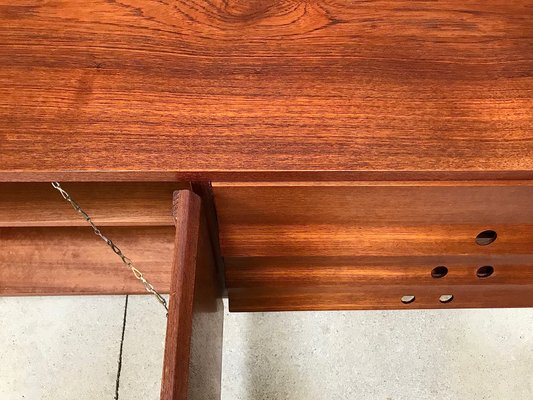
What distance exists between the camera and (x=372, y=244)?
0.78 m

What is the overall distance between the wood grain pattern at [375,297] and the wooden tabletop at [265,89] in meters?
0.29

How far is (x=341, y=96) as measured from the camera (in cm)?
71

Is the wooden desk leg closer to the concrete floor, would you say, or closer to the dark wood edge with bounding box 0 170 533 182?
the dark wood edge with bounding box 0 170 533 182

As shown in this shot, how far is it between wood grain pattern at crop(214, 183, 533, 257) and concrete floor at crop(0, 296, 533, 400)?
269 mm

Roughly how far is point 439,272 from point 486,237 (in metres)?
0.10

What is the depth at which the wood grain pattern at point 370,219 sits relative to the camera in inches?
27.0

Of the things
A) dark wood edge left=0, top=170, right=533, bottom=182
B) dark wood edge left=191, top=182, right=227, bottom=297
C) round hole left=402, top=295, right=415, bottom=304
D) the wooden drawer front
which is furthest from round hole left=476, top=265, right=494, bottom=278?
dark wood edge left=191, top=182, right=227, bottom=297

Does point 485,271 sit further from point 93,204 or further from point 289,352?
point 93,204

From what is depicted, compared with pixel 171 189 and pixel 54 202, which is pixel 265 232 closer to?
pixel 171 189

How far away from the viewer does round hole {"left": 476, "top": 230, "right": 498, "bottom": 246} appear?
0.80m

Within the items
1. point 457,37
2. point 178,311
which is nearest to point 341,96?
point 457,37

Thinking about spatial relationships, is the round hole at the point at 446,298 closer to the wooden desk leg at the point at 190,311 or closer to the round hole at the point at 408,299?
the round hole at the point at 408,299

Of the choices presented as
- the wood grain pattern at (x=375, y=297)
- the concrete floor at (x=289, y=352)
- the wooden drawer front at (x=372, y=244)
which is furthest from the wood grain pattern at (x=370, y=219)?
the concrete floor at (x=289, y=352)

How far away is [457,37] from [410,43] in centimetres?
6
